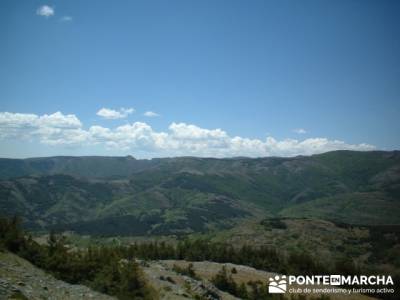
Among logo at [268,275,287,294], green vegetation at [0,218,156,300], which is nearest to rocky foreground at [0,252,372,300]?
green vegetation at [0,218,156,300]

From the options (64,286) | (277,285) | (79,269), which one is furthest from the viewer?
(277,285)

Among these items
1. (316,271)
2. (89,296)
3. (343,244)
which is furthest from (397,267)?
(89,296)

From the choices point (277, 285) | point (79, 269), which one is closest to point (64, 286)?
point (79, 269)

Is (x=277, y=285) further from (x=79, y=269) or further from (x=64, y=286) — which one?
(x=64, y=286)

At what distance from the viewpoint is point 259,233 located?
195250 mm

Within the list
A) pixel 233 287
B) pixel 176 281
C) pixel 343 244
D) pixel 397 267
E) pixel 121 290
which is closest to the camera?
pixel 121 290

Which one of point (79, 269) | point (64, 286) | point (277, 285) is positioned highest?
point (64, 286)

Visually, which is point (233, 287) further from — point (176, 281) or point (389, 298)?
point (389, 298)

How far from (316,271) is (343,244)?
262 feet

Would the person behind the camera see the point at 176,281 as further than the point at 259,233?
No

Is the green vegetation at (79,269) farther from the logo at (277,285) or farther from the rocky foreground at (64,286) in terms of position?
the logo at (277,285)

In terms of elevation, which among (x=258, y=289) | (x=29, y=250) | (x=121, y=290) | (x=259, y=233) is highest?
(x=29, y=250)

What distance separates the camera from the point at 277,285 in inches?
2692

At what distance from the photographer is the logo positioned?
210 feet
